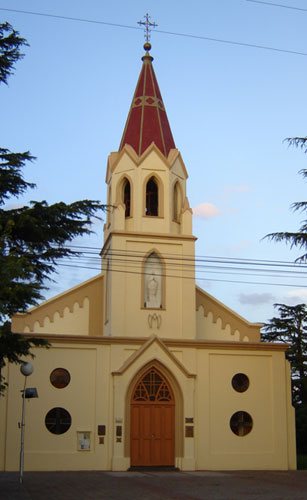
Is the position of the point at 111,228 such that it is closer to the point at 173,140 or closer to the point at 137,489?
the point at 173,140

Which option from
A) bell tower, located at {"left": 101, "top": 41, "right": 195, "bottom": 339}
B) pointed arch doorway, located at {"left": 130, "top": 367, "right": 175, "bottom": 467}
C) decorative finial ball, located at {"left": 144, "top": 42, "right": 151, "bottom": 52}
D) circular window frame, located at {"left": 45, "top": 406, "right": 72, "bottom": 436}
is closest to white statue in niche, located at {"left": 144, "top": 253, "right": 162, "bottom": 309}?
bell tower, located at {"left": 101, "top": 41, "right": 195, "bottom": 339}

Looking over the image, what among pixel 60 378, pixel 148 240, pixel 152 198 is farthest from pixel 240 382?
pixel 152 198

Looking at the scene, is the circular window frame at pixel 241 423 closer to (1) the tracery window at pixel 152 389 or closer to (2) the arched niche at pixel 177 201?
(1) the tracery window at pixel 152 389

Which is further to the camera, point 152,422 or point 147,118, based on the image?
point 147,118

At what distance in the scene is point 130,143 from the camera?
100ft

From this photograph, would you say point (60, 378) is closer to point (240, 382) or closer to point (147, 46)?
point (240, 382)

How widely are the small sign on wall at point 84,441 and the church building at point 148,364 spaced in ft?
0.12

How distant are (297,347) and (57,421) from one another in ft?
83.6

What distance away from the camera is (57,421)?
2598cm

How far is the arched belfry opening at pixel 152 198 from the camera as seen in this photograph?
30062mm

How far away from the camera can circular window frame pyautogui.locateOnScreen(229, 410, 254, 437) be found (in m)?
27.5

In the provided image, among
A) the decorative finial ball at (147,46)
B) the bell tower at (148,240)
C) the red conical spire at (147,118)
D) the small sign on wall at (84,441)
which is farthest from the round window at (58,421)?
the decorative finial ball at (147,46)

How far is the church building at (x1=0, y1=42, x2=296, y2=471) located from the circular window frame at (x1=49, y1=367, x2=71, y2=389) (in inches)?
1.5

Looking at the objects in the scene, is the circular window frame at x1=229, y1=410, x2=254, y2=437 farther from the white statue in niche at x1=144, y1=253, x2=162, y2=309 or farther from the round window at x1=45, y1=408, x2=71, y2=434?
the round window at x1=45, y1=408, x2=71, y2=434
